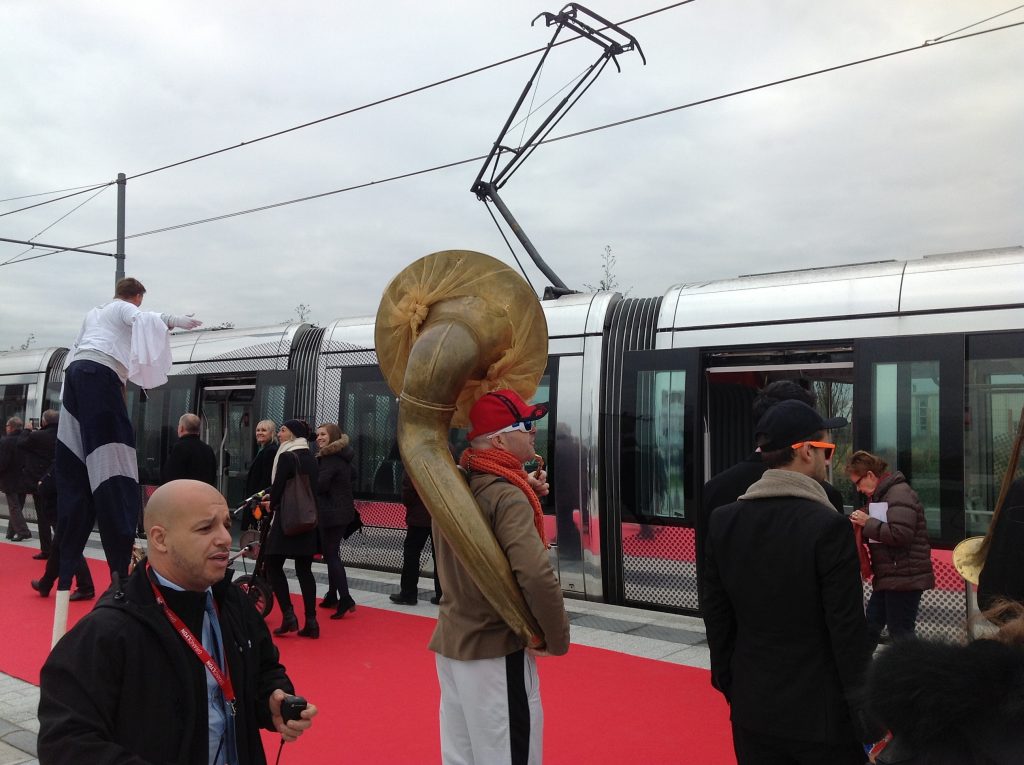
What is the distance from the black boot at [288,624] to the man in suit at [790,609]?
4864mm

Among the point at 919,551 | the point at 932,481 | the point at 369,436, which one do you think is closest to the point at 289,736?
the point at 919,551

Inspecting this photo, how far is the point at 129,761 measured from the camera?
1.83m

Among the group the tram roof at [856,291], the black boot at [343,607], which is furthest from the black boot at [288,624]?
the tram roof at [856,291]

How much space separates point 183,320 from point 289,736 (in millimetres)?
2714

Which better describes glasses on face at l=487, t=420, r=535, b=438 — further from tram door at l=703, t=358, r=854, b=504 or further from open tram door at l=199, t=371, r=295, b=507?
open tram door at l=199, t=371, r=295, b=507

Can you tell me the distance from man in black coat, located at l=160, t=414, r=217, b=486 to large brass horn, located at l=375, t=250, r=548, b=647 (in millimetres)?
5226

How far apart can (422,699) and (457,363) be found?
287 cm

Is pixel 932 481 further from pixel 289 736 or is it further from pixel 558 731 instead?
pixel 289 736

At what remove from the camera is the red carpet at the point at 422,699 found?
4402 mm

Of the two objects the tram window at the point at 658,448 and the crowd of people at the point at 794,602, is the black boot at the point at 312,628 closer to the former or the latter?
the tram window at the point at 658,448

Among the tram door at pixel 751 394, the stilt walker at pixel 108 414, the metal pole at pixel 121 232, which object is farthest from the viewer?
the metal pole at pixel 121 232

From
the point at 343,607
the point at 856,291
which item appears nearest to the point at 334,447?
the point at 343,607

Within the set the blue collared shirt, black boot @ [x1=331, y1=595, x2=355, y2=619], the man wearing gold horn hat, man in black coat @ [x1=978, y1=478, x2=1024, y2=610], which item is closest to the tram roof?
black boot @ [x1=331, y1=595, x2=355, y2=619]

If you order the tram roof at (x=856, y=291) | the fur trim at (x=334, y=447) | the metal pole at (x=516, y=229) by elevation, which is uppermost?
the metal pole at (x=516, y=229)
